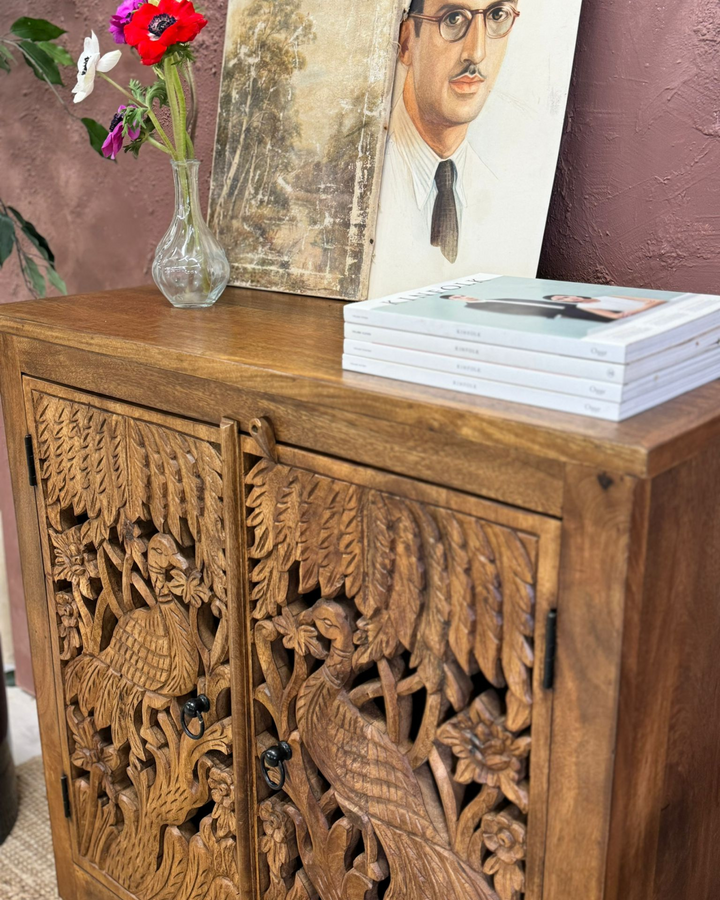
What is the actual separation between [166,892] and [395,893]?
541 millimetres

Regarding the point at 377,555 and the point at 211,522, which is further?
the point at 211,522

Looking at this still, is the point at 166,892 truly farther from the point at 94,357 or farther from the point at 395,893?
the point at 94,357

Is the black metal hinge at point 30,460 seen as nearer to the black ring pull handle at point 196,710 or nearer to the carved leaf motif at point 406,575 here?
the black ring pull handle at point 196,710

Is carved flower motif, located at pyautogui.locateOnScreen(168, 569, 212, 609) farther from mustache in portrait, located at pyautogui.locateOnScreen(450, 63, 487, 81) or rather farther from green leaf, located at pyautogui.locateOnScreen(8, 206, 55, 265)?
green leaf, located at pyautogui.locateOnScreen(8, 206, 55, 265)

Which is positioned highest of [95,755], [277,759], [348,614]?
[348,614]

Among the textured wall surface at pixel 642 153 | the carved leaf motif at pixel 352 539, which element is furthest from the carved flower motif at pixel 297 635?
the textured wall surface at pixel 642 153

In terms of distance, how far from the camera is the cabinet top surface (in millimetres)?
837

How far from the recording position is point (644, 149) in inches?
49.4

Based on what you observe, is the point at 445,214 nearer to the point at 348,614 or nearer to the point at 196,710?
the point at 348,614

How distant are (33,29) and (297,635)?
1.41m

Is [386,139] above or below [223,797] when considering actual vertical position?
above

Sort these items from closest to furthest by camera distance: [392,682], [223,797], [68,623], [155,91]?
1. [392,682]
2. [223,797]
3. [155,91]
4. [68,623]

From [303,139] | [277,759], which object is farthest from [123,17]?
[277,759]

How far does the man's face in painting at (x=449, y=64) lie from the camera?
131cm
